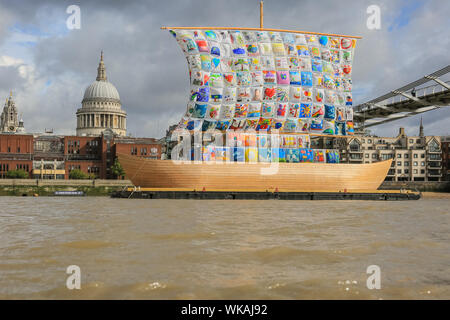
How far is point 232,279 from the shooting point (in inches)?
285

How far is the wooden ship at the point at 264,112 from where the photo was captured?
42.7 meters

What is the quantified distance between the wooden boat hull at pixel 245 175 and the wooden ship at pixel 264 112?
0.32 feet

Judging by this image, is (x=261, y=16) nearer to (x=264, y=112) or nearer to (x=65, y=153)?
(x=264, y=112)

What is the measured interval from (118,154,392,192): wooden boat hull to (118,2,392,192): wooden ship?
0.32 ft

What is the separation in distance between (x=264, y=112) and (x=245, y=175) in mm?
9954

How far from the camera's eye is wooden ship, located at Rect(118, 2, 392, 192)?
42656 millimetres

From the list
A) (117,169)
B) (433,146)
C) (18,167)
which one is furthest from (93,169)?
(433,146)

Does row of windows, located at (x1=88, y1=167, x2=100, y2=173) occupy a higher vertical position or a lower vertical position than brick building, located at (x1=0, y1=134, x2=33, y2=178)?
lower

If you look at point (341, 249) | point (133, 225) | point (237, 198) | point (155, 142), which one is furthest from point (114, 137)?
point (341, 249)

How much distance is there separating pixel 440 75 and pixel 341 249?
1413 inches

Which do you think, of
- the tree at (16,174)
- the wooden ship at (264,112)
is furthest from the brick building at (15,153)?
the wooden ship at (264,112)

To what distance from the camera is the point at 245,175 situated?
43.1 meters

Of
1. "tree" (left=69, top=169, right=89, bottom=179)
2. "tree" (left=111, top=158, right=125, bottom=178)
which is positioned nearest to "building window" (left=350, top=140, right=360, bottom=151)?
"tree" (left=111, top=158, right=125, bottom=178)

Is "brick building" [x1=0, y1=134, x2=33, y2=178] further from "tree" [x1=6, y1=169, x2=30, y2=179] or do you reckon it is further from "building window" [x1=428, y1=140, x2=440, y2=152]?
"building window" [x1=428, y1=140, x2=440, y2=152]
